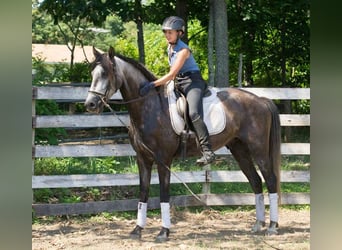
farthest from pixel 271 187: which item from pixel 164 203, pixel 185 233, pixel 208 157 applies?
pixel 164 203

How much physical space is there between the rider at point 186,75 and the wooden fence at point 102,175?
0.82m

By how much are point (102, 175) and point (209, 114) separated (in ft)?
5.33

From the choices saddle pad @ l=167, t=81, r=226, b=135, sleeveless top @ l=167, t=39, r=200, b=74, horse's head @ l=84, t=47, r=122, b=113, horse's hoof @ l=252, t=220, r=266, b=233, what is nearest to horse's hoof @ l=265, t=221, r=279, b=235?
horse's hoof @ l=252, t=220, r=266, b=233

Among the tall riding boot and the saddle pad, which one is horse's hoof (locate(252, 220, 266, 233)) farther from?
the saddle pad

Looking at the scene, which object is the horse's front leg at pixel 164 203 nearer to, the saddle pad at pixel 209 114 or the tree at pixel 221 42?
the saddle pad at pixel 209 114

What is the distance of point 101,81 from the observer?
4.75m

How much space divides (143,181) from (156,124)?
0.64m

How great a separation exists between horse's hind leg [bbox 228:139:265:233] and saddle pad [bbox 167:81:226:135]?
536mm

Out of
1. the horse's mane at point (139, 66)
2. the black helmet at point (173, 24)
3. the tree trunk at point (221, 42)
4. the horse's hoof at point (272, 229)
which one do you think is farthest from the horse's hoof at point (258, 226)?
the tree trunk at point (221, 42)

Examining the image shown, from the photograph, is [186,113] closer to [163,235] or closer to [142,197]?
[142,197]

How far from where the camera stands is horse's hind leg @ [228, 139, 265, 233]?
5.61 metres

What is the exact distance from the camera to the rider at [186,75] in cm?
484
